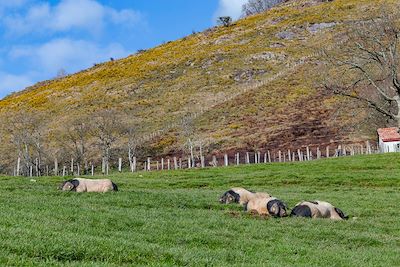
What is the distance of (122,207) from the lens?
2166 centimetres

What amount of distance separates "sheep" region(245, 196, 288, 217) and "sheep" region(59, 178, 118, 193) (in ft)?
24.5

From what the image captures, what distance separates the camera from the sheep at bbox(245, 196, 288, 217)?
2191 centimetres

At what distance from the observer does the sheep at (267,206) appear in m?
21.9

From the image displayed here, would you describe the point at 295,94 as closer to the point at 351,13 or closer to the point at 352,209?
the point at 351,13

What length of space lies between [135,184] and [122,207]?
15785 millimetres

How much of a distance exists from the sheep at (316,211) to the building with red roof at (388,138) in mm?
54508

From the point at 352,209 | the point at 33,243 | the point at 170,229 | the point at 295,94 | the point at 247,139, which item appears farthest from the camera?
the point at 295,94

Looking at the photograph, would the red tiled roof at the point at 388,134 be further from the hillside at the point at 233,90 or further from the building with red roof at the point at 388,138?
the hillside at the point at 233,90

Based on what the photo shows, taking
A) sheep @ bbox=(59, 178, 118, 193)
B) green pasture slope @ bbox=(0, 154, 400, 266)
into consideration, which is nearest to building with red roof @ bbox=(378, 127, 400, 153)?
Answer: green pasture slope @ bbox=(0, 154, 400, 266)

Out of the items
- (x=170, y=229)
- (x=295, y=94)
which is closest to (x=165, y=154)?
(x=295, y=94)

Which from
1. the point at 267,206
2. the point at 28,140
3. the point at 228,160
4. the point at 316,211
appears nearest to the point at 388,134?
the point at 228,160

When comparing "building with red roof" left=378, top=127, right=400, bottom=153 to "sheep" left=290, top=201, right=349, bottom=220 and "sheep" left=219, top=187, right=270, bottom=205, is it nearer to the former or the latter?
"sheep" left=219, top=187, right=270, bottom=205

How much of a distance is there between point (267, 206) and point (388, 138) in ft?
186

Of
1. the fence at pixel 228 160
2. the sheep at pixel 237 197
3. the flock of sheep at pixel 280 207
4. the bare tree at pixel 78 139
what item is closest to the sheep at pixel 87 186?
the sheep at pixel 237 197
